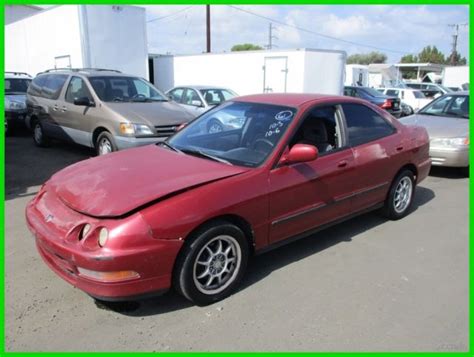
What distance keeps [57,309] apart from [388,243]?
3337 millimetres

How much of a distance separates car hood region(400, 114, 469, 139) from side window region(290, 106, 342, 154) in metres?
4.09

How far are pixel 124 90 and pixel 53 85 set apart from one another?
179 cm

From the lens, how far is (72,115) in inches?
312

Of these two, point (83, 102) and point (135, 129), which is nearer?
point (135, 129)

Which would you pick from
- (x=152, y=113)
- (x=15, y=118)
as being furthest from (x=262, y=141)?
(x=15, y=118)

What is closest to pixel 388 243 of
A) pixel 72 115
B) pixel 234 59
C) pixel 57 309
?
pixel 57 309

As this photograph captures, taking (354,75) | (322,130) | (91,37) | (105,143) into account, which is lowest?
(105,143)

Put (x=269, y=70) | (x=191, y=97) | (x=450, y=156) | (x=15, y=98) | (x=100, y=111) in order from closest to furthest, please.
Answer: (x=450, y=156), (x=100, y=111), (x=15, y=98), (x=191, y=97), (x=269, y=70)

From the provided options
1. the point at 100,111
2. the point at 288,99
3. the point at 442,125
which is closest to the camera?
the point at 288,99

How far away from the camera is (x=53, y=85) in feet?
28.3

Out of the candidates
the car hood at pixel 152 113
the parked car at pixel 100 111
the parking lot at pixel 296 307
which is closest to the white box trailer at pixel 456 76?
the car hood at pixel 152 113

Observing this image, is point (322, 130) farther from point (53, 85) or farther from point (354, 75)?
point (354, 75)

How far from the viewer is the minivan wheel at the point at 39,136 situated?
8930 millimetres

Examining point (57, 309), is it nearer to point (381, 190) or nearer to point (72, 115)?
point (381, 190)
